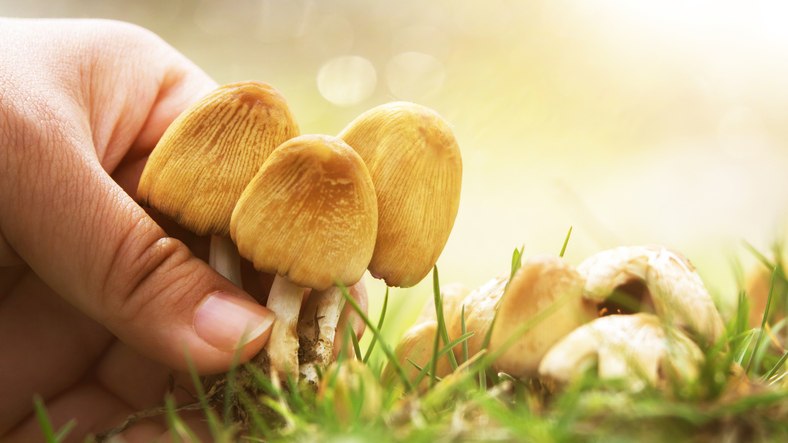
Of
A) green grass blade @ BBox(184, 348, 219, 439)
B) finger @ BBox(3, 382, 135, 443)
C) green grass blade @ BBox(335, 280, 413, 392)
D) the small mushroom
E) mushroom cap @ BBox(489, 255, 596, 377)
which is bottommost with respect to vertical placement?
finger @ BBox(3, 382, 135, 443)

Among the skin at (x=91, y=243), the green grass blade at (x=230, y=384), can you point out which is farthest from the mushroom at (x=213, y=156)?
the green grass blade at (x=230, y=384)

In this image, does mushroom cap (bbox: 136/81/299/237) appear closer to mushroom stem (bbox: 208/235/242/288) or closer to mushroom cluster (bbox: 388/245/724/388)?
mushroom stem (bbox: 208/235/242/288)

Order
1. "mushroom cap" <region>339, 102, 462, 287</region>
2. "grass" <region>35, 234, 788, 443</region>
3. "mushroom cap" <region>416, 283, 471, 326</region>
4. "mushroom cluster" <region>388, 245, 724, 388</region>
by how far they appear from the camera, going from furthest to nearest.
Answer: "mushroom cap" <region>416, 283, 471, 326</region> → "mushroom cap" <region>339, 102, 462, 287</region> → "mushroom cluster" <region>388, 245, 724, 388</region> → "grass" <region>35, 234, 788, 443</region>

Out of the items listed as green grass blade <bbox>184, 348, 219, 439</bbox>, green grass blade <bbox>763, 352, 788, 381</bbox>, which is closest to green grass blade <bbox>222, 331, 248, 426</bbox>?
green grass blade <bbox>184, 348, 219, 439</bbox>

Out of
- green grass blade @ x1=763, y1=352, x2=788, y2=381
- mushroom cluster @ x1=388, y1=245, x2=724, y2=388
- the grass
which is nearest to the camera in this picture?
the grass

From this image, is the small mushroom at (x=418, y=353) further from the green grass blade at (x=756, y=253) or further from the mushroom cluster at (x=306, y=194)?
the green grass blade at (x=756, y=253)

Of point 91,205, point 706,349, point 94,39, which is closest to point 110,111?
point 94,39

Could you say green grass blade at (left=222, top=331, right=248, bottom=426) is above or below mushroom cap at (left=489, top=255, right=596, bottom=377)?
below

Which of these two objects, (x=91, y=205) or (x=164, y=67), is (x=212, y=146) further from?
(x=164, y=67)
